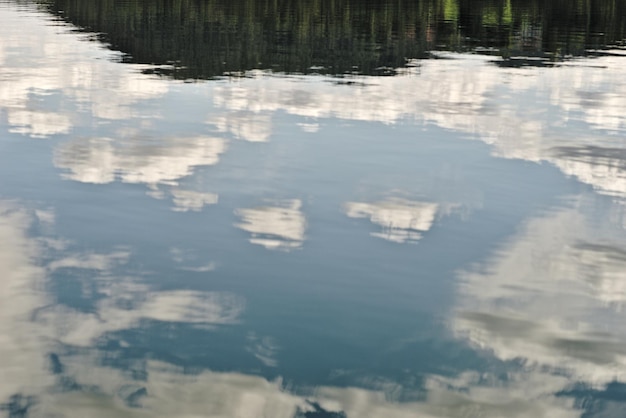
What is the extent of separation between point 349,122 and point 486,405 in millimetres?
24793

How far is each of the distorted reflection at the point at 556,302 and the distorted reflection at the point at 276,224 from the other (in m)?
4.39

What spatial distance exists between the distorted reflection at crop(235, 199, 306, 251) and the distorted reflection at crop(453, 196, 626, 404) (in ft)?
14.4

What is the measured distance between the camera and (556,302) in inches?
777

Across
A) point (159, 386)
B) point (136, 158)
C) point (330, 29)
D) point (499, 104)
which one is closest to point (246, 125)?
point (136, 158)

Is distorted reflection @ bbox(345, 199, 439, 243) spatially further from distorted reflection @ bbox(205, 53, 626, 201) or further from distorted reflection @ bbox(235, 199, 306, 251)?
distorted reflection @ bbox(205, 53, 626, 201)

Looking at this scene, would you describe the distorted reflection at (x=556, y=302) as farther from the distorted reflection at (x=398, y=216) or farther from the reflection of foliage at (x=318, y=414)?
the reflection of foliage at (x=318, y=414)

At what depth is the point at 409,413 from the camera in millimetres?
14883

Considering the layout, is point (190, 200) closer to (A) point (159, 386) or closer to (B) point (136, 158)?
(B) point (136, 158)

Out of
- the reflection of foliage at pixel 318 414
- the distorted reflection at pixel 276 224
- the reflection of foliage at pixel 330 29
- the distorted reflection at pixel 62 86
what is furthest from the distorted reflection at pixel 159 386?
the reflection of foliage at pixel 330 29

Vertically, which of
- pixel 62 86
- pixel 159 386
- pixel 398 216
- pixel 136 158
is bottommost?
pixel 159 386

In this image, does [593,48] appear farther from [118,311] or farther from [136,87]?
[118,311]

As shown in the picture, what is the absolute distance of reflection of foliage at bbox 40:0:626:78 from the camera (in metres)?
66.7

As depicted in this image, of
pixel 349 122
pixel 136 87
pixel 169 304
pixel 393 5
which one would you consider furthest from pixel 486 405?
pixel 393 5

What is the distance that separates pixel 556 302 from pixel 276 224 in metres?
7.60
